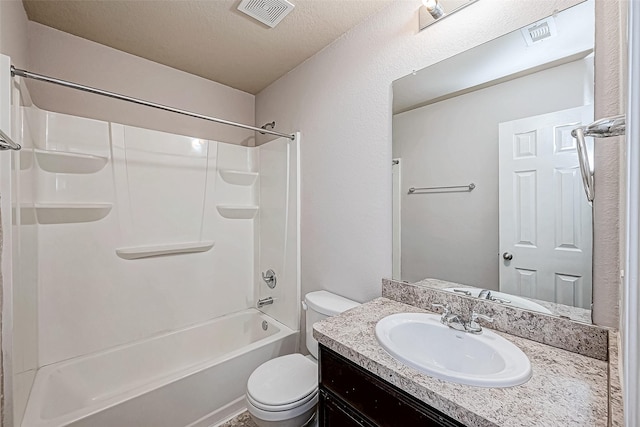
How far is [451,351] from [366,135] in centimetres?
119

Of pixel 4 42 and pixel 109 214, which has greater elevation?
pixel 4 42

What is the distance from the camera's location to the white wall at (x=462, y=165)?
1.09 meters

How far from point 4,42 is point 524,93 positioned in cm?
224

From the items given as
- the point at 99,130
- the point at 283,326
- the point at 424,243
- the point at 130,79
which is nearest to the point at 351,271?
the point at 424,243

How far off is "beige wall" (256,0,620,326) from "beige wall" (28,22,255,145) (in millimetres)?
684

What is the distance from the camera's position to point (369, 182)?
1.64 metres

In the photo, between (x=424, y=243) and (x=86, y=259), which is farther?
(x=86, y=259)

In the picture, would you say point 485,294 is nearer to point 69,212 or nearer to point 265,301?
point 265,301

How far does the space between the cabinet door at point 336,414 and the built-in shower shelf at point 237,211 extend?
1.70 m

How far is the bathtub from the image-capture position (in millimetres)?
1411

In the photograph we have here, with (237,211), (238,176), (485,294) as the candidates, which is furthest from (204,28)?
(485,294)

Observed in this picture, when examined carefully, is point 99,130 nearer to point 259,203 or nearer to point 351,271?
point 259,203

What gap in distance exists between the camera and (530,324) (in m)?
1.05

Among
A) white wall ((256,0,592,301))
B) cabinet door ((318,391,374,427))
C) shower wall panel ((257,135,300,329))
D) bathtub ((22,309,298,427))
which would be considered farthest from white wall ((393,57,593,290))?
bathtub ((22,309,298,427))
